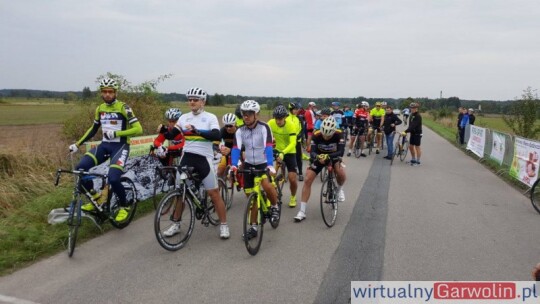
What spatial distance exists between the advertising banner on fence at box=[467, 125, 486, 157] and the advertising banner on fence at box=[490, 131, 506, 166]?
1217 mm

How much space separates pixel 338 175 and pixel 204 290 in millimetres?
3375

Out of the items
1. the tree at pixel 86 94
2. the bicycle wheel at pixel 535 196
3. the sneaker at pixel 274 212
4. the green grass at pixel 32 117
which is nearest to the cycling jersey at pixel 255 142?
the sneaker at pixel 274 212

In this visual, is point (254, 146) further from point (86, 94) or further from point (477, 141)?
point (477, 141)

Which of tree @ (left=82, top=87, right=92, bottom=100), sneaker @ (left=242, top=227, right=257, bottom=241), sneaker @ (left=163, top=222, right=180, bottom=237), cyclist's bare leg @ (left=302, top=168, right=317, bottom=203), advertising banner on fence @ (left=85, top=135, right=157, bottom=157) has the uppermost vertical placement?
tree @ (left=82, top=87, right=92, bottom=100)

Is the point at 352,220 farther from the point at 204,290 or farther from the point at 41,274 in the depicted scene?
the point at 41,274

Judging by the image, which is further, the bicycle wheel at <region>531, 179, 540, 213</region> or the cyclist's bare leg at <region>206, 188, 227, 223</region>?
the bicycle wheel at <region>531, 179, 540, 213</region>

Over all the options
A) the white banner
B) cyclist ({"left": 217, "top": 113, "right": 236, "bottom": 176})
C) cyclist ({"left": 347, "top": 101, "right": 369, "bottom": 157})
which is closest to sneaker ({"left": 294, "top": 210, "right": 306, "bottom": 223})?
cyclist ({"left": 217, "top": 113, "right": 236, "bottom": 176})

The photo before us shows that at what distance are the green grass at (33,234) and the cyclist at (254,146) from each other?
246cm

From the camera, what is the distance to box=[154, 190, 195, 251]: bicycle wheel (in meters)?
4.69

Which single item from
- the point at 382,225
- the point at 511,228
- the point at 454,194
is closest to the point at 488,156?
the point at 454,194

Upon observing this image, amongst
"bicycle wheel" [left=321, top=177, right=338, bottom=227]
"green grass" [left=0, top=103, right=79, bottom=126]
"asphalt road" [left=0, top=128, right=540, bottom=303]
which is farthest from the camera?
"green grass" [left=0, top=103, right=79, bottom=126]

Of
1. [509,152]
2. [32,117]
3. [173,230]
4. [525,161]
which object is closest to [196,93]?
[173,230]

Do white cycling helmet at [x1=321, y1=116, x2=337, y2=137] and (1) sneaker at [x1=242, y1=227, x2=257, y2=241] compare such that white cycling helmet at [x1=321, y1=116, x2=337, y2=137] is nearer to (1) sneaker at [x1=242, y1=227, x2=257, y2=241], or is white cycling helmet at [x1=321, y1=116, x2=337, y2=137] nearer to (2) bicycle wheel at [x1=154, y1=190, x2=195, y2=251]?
(1) sneaker at [x1=242, y1=227, x2=257, y2=241]

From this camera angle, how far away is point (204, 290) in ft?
12.7
